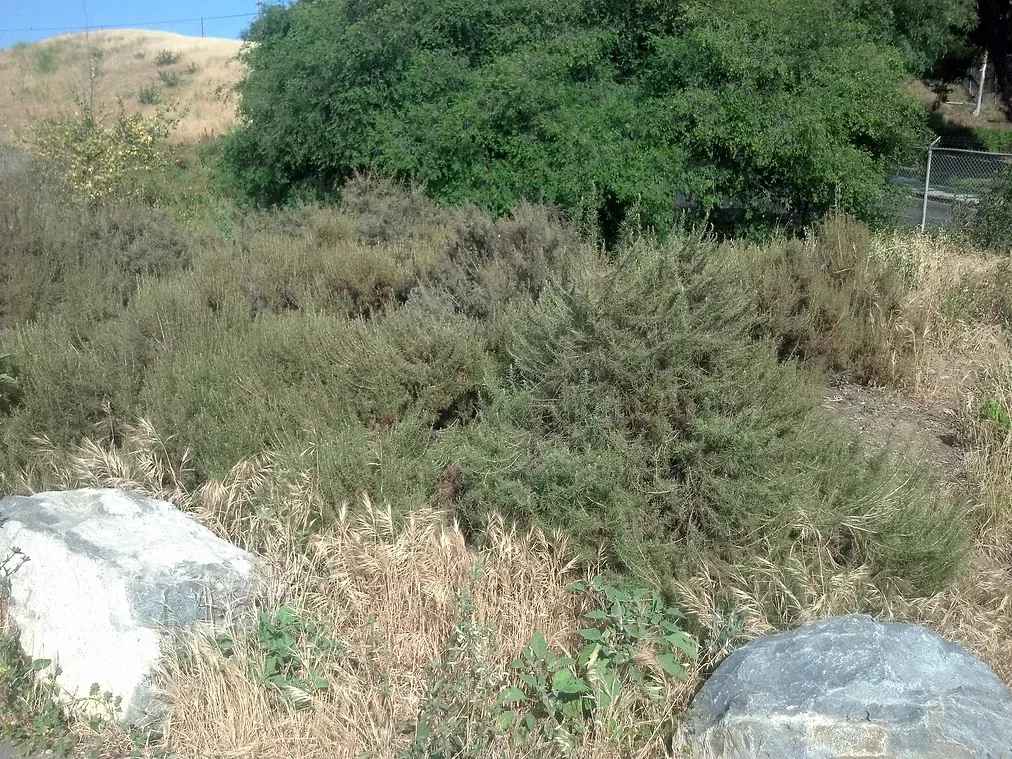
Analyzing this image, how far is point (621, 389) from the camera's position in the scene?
15.7ft

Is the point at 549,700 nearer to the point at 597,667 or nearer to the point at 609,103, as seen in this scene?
the point at 597,667

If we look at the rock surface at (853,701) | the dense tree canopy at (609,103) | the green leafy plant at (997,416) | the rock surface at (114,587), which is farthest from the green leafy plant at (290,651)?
the dense tree canopy at (609,103)

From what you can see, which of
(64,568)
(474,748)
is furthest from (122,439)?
(474,748)

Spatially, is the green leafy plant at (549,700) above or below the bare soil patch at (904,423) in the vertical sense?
below

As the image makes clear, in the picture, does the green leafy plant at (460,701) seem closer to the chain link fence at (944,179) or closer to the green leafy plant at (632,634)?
the green leafy plant at (632,634)

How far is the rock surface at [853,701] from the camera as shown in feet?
10.7

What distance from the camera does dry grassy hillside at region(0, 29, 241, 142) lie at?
33.8m

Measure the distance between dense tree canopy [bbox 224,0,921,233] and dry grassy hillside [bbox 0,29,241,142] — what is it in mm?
19511

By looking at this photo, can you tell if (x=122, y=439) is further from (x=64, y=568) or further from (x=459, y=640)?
(x=459, y=640)

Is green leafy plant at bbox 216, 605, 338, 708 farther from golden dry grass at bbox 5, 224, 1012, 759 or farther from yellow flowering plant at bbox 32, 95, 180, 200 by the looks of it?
yellow flowering plant at bbox 32, 95, 180, 200

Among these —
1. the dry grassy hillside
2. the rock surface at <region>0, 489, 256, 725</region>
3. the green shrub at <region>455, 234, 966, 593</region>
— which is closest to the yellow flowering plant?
the rock surface at <region>0, 489, 256, 725</region>

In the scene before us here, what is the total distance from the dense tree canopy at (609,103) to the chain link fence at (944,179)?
3.76 meters

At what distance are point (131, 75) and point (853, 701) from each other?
50256 millimetres

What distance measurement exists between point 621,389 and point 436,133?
6.41 m
